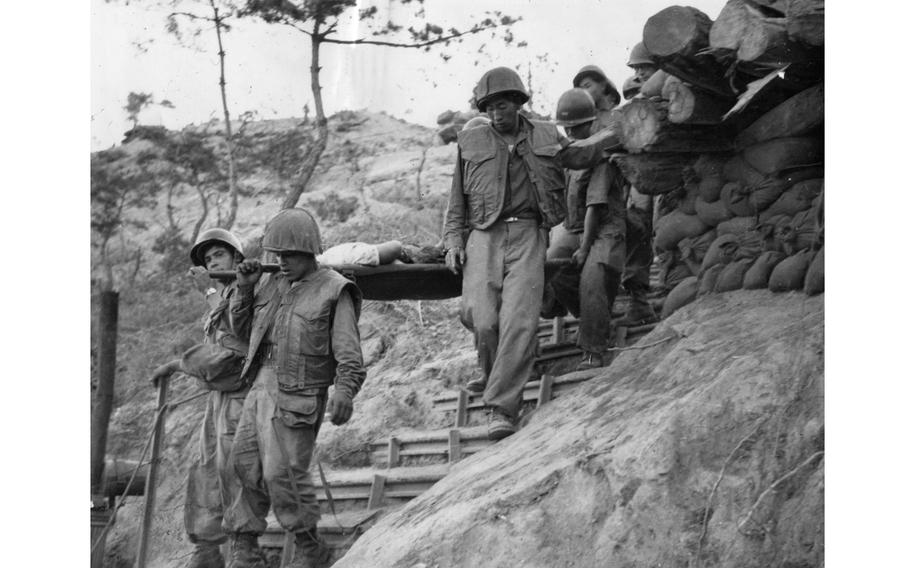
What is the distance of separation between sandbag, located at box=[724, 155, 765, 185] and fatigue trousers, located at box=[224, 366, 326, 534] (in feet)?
8.47

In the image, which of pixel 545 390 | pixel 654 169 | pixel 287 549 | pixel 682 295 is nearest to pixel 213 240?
pixel 287 549

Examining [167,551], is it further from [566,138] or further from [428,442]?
[566,138]

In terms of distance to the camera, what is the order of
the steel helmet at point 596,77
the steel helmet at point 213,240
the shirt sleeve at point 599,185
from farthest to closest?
the steel helmet at point 596,77 → the shirt sleeve at point 599,185 → the steel helmet at point 213,240

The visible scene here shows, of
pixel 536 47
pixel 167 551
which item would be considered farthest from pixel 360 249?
pixel 167 551

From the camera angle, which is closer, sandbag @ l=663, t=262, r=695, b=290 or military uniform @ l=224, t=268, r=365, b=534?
military uniform @ l=224, t=268, r=365, b=534

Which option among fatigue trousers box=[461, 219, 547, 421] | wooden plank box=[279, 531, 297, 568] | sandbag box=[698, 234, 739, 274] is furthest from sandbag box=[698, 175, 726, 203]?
wooden plank box=[279, 531, 297, 568]

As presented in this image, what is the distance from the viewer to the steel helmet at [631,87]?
9.90 meters

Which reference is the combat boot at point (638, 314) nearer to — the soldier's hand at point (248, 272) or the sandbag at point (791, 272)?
the sandbag at point (791, 272)

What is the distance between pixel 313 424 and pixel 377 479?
764mm

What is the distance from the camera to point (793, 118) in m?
7.54

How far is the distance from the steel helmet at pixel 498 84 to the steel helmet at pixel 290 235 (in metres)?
1.33

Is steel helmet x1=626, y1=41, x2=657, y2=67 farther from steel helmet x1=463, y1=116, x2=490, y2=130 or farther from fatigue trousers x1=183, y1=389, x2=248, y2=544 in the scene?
fatigue trousers x1=183, y1=389, x2=248, y2=544

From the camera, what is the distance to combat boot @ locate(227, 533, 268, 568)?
761 cm

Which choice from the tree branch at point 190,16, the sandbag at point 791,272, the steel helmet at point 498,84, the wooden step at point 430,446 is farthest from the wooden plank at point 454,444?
the tree branch at point 190,16
